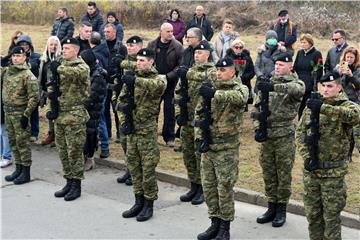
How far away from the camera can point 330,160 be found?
21.2 ft

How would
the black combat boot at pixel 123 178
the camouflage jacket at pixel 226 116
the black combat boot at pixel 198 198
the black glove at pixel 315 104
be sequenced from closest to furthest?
the black glove at pixel 315 104 → the camouflage jacket at pixel 226 116 → the black combat boot at pixel 198 198 → the black combat boot at pixel 123 178

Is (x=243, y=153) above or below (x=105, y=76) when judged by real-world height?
below

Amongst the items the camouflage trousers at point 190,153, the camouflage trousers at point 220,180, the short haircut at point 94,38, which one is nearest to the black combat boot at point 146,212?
the camouflage trousers at point 190,153

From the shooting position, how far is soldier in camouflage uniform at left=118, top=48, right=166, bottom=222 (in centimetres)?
780

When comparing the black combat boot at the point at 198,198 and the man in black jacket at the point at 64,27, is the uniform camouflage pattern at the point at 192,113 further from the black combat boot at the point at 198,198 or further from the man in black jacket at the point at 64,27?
the man in black jacket at the point at 64,27

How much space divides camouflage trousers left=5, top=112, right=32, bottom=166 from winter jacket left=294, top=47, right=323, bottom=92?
4.61 m

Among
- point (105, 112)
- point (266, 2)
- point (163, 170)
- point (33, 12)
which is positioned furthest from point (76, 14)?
point (163, 170)

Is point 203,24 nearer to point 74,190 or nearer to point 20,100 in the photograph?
point 20,100

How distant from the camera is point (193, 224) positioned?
7727 mm

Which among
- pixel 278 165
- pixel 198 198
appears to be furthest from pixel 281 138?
pixel 198 198

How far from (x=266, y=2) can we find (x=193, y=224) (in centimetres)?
1664

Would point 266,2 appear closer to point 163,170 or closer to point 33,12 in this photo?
point 33,12

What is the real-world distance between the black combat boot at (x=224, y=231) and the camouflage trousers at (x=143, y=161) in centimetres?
111

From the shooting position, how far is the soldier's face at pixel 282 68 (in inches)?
291
